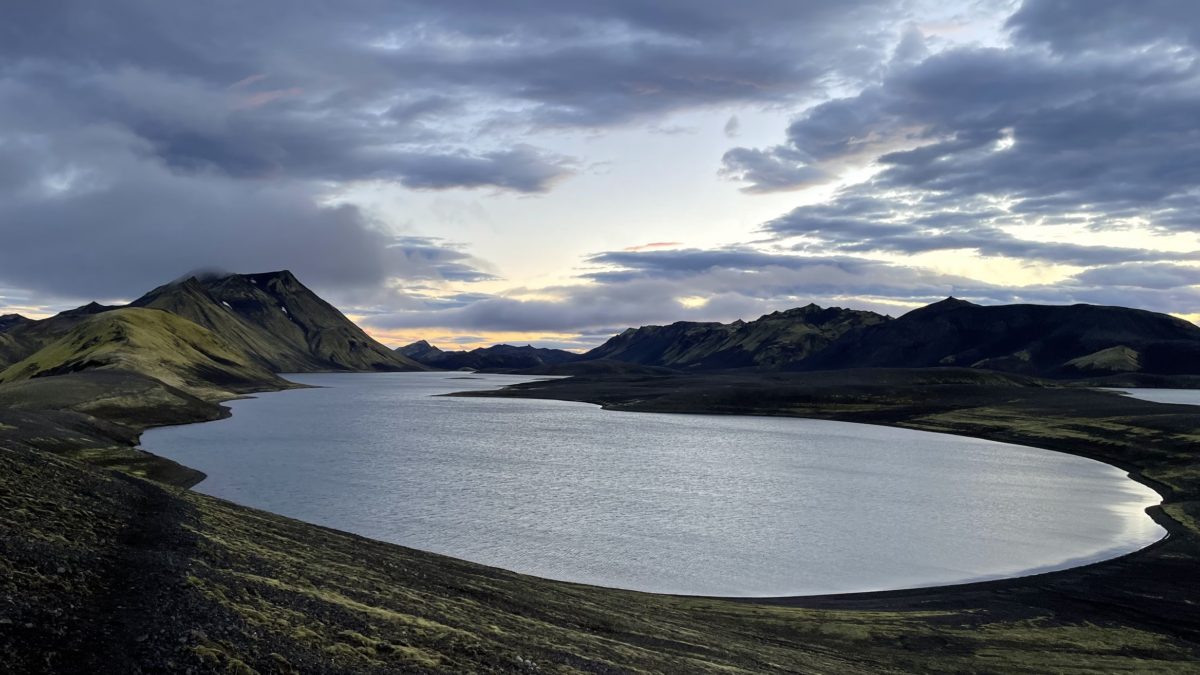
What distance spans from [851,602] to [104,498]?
120ft

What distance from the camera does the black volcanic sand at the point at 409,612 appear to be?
17875 mm

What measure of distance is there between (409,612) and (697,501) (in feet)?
158

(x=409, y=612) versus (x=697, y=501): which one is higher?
(x=409, y=612)

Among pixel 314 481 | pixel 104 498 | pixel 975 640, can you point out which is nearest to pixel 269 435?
pixel 314 481

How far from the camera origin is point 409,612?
23.8 m

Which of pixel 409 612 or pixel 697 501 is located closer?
pixel 409 612

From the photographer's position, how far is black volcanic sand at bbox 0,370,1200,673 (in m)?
17.9

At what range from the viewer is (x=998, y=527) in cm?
6091

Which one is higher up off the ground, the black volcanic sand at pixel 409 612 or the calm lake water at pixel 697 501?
the black volcanic sand at pixel 409 612

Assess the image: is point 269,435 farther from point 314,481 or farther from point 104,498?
point 104,498

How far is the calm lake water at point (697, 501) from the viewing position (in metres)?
46.8

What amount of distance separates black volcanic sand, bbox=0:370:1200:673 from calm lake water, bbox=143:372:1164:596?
6.05 meters

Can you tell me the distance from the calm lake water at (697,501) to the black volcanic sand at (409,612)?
238 inches

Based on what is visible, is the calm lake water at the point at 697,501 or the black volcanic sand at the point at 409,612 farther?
the calm lake water at the point at 697,501
